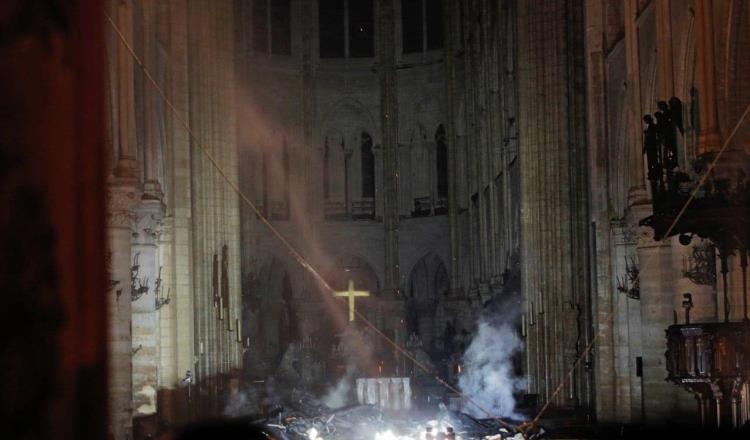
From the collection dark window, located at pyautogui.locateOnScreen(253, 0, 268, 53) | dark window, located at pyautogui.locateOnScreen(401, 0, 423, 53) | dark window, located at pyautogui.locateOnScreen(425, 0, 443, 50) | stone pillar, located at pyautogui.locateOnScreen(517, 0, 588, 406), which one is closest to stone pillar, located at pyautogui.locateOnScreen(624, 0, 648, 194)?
stone pillar, located at pyautogui.locateOnScreen(517, 0, 588, 406)

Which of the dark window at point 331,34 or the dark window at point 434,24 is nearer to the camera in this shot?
the dark window at point 434,24

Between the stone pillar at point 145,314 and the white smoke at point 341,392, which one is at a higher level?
the stone pillar at point 145,314

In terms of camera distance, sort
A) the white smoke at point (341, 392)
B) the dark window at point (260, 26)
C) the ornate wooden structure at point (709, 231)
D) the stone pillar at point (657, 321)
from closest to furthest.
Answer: the ornate wooden structure at point (709, 231) → the stone pillar at point (657, 321) → the white smoke at point (341, 392) → the dark window at point (260, 26)

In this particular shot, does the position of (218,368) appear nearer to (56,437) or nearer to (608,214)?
(608,214)

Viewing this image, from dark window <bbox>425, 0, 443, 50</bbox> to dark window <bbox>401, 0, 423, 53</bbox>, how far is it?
366mm

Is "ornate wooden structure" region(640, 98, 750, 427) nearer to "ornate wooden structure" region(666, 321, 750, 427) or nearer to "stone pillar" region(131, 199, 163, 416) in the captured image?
"ornate wooden structure" region(666, 321, 750, 427)

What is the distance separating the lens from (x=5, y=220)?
0.87 meters

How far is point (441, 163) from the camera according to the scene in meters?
49.8

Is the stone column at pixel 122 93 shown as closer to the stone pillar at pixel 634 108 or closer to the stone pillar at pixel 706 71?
the stone pillar at pixel 706 71

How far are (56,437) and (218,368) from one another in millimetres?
28053

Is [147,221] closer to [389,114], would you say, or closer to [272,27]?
[272,27]

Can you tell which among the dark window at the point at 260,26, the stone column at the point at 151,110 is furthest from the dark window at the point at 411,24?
the stone column at the point at 151,110

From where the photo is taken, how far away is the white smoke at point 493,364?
116ft

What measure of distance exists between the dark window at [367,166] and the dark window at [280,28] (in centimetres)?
476
